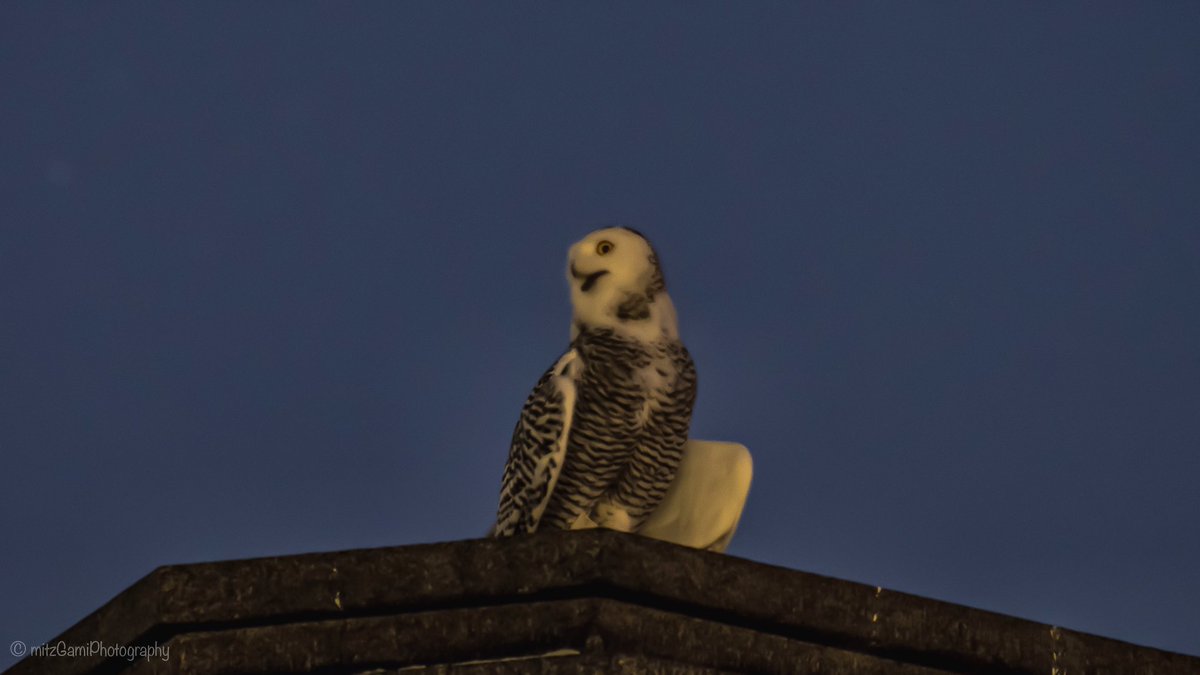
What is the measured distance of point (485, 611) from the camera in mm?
3779

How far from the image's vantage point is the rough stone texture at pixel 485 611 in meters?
3.71

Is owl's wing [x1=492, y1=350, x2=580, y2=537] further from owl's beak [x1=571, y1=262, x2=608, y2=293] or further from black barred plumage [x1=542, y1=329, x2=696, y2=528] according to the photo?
owl's beak [x1=571, y1=262, x2=608, y2=293]

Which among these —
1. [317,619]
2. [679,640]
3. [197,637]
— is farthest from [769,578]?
[197,637]

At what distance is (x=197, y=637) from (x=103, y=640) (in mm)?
367

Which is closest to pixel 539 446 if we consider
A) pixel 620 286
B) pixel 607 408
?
pixel 607 408

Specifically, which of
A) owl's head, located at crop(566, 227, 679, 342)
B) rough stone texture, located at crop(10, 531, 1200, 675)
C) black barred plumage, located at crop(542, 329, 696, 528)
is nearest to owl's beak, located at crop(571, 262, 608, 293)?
owl's head, located at crop(566, 227, 679, 342)

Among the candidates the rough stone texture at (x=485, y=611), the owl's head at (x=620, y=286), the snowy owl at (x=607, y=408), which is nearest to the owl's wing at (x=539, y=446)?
the snowy owl at (x=607, y=408)

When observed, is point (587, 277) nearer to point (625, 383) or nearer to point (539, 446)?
point (625, 383)

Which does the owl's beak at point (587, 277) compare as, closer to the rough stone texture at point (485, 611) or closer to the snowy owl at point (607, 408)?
the snowy owl at point (607, 408)

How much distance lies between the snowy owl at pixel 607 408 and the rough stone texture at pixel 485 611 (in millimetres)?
1583

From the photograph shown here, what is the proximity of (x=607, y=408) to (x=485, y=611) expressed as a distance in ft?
5.53

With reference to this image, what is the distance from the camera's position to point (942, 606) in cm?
405

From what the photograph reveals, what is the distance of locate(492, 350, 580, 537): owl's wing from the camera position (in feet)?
17.6

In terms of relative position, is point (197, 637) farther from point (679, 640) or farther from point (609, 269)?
point (609, 269)
